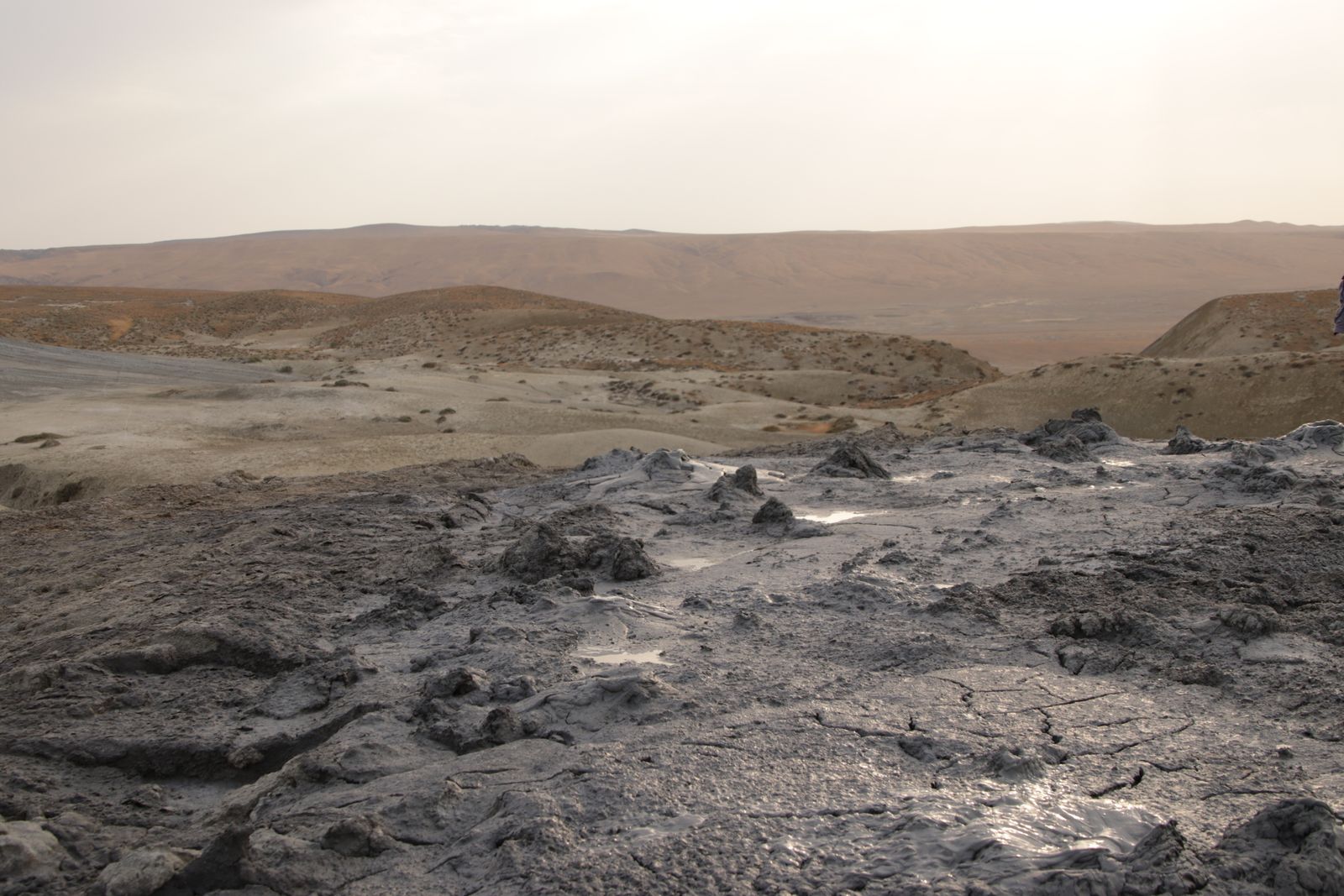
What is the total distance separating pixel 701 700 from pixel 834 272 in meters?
81.0

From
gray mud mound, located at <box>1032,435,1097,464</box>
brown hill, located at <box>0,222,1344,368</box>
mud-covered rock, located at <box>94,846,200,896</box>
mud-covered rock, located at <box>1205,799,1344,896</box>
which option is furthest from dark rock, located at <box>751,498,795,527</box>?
brown hill, located at <box>0,222,1344,368</box>

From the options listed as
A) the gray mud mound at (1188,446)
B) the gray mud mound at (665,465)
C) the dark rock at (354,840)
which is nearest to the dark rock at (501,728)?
the dark rock at (354,840)

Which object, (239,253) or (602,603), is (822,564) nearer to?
(602,603)

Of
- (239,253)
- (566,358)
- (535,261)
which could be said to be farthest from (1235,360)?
(239,253)

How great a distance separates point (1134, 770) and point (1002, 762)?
0.47 m

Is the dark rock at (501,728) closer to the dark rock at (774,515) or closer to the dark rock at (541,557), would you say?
the dark rock at (541,557)

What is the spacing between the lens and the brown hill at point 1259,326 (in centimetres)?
2217

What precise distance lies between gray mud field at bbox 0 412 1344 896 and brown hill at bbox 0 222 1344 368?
36.8m

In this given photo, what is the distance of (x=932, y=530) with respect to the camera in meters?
6.89

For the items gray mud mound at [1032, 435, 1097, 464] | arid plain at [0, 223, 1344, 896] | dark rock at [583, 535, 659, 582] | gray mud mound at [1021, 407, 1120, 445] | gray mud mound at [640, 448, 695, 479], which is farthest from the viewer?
gray mud mound at [1021, 407, 1120, 445]

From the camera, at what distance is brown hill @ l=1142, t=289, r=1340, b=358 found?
72.7 ft

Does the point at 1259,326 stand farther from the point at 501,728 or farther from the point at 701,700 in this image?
the point at 501,728

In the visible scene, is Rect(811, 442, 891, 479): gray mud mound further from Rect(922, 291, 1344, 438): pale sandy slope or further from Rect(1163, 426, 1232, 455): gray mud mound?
Rect(922, 291, 1344, 438): pale sandy slope

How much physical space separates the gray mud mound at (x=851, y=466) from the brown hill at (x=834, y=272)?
1336 inches
